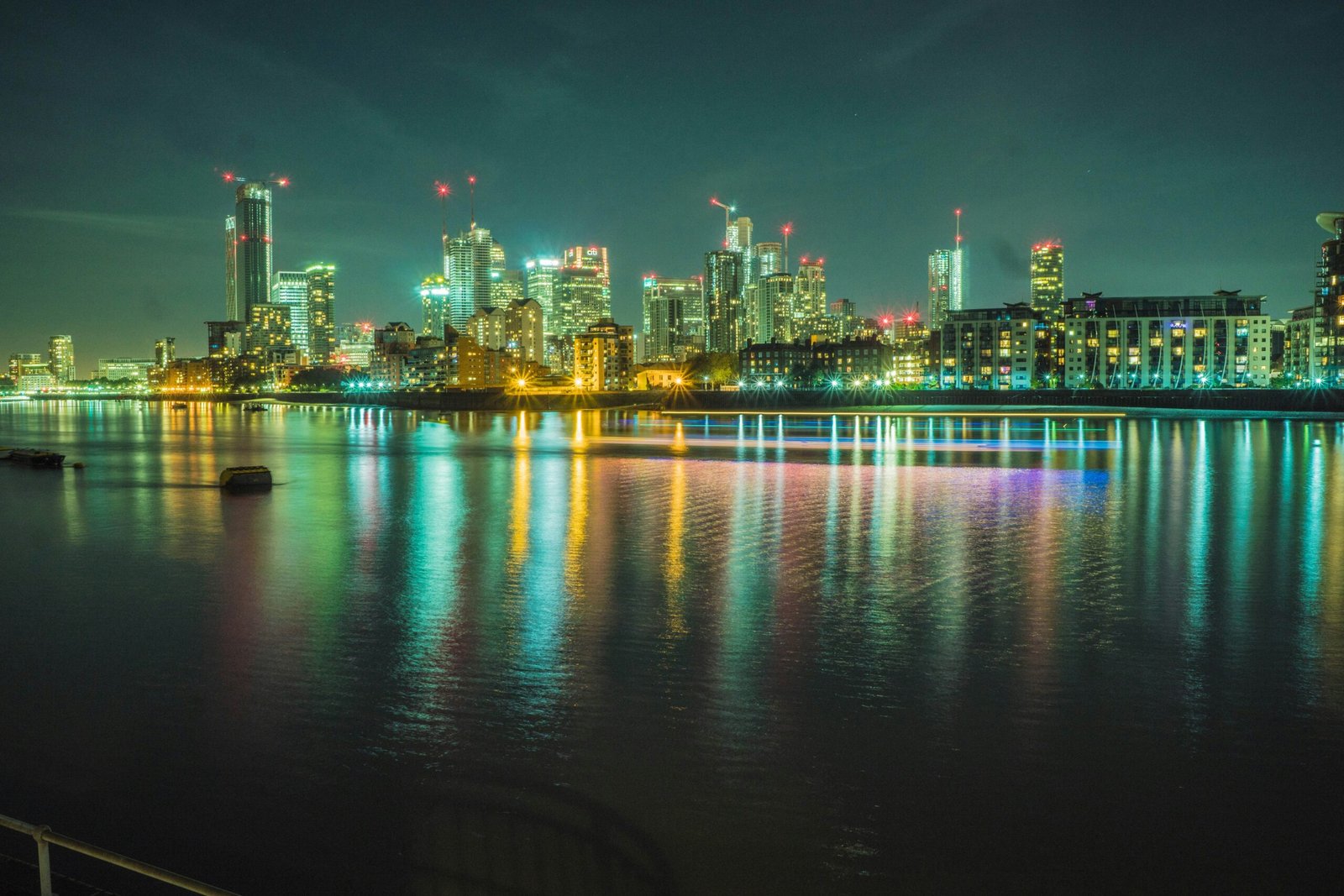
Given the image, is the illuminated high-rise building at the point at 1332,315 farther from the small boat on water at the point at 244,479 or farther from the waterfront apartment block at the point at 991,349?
the small boat on water at the point at 244,479

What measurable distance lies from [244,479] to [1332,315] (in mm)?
145639

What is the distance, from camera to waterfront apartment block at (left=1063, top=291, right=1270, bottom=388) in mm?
171125

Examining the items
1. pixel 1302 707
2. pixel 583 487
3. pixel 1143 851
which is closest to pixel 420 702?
pixel 1143 851

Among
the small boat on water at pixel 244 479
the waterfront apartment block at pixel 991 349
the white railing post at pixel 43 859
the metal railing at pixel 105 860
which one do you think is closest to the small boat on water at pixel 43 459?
the small boat on water at pixel 244 479

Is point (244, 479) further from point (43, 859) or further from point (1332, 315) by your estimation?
point (1332, 315)

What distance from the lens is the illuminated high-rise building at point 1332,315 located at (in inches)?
5103

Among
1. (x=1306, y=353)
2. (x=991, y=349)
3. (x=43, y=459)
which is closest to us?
(x=43, y=459)

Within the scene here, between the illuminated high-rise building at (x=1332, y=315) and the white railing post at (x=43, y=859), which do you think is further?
the illuminated high-rise building at (x=1332, y=315)

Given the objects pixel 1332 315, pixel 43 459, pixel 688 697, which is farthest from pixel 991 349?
pixel 688 697

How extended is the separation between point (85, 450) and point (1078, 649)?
56.7m

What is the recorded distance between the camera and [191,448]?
55.7 meters

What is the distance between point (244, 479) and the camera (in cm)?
3206

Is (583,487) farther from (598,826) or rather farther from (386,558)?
(598,826)

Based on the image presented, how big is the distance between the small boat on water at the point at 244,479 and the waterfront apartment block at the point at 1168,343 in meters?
167
